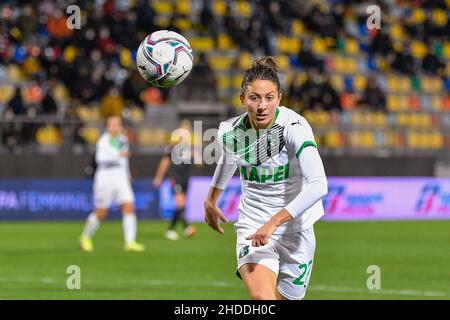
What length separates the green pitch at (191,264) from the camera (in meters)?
11.5

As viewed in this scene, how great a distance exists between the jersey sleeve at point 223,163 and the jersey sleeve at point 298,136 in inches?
18.4

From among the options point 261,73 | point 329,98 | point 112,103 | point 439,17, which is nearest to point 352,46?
point 439,17

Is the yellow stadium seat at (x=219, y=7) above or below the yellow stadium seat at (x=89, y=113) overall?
above

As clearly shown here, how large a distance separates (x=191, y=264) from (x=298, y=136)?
8.42 m

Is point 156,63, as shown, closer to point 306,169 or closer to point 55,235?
point 306,169

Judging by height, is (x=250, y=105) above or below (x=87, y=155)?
above

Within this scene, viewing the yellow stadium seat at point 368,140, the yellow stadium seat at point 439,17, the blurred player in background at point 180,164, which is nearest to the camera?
the blurred player in background at point 180,164

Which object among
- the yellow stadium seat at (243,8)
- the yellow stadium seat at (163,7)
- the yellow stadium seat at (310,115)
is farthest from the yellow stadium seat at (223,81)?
the yellow stadium seat at (310,115)

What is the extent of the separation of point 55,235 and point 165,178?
4987mm

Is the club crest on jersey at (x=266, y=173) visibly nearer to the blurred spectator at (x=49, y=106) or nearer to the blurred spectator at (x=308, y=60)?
the blurred spectator at (x=49, y=106)

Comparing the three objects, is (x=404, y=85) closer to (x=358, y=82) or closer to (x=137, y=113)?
(x=358, y=82)

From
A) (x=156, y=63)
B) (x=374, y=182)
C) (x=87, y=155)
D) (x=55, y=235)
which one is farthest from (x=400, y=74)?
(x=156, y=63)
